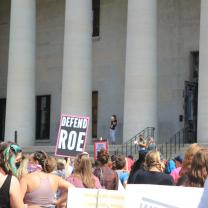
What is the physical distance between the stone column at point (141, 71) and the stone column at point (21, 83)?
5.68 m

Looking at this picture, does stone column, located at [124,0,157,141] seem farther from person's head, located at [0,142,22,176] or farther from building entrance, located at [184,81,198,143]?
person's head, located at [0,142,22,176]

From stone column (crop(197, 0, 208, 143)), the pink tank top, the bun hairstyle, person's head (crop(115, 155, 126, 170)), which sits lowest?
the pink tank top

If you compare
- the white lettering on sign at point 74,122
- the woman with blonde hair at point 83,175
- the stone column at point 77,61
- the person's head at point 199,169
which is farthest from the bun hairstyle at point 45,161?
the stone column at point 77,61

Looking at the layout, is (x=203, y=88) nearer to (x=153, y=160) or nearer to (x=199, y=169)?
(x=153, y=160)

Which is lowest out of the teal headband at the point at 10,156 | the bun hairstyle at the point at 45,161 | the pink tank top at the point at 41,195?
the pink tank top at the point at 41,195

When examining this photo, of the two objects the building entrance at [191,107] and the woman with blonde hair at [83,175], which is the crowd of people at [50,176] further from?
the building entrance at [191,107]

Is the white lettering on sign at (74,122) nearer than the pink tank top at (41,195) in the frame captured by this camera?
No

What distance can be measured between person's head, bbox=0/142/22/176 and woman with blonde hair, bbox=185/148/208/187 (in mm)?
1724

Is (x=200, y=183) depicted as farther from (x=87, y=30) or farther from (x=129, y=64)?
(x=87, y=30)

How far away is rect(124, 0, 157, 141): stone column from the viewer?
27.7 meters

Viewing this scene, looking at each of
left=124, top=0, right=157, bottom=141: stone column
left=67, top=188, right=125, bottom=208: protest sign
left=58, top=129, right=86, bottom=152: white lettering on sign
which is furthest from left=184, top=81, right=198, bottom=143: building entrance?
left=67, top=188, right=125, bottom=208: protest sign

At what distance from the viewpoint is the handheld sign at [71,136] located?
14711 mm

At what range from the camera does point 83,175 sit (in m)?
8.55

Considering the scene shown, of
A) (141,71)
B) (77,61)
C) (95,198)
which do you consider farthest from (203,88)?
(95,198)
